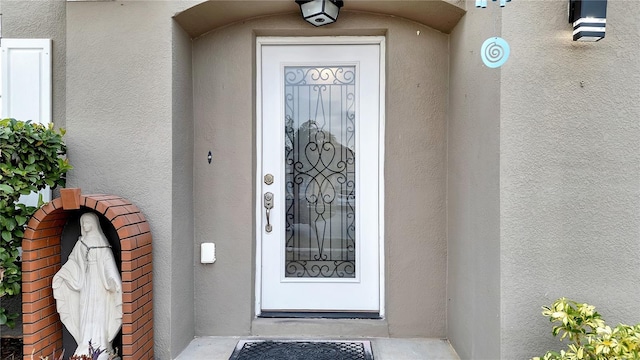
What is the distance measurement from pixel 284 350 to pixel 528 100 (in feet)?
7.09

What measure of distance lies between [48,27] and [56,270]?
1693mm

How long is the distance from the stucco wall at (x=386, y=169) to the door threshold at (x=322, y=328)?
8cm

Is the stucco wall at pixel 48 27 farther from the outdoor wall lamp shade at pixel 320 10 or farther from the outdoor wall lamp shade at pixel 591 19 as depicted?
the outdoor wall lamp shade at pixel 591 19

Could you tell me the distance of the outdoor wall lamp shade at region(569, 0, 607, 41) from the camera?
2.08m

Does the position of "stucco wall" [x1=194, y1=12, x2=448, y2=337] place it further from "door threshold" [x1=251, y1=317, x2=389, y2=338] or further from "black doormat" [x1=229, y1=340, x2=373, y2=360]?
"black doormat" [x1=229, y1=340, x2=373, y2=360]

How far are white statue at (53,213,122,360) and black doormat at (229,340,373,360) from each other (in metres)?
0.79

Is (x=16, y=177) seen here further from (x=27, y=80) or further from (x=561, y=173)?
(x=561, y=173)

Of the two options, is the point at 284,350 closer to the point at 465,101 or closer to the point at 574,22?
the point at 465,101

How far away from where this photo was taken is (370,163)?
3094 mm

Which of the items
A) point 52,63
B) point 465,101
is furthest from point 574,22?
point 52,63

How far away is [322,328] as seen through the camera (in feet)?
9.77

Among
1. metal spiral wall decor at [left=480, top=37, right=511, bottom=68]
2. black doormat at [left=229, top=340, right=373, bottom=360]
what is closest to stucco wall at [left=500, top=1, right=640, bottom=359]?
metal spiral wall decor at [left=480, top=37, right=511, bottom=68]

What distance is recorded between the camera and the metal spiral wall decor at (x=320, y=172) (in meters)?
3.11

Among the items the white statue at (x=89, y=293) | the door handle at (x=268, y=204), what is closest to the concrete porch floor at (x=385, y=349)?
the white statue at (x=89, y=293)
